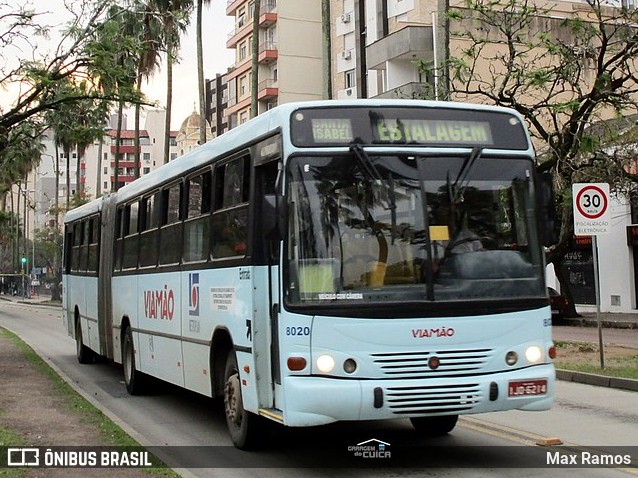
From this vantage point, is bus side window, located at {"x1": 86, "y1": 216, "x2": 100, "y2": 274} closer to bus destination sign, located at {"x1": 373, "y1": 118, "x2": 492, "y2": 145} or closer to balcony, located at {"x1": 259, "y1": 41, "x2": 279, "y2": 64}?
bus destination sign, located at {"x1": 373, "y1": 118, "x2": 492, "y2": 145}

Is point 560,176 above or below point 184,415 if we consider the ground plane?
above

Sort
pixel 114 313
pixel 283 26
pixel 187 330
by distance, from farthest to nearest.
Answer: pixel 283 26 < pixel 114 313 < pixel 187 330

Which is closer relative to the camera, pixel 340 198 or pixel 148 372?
pixel 340 198

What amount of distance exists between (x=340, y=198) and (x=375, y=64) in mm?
39857

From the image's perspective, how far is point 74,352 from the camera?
23.7 m

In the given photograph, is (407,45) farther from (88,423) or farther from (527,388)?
(527,388)

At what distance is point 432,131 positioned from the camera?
8.62m

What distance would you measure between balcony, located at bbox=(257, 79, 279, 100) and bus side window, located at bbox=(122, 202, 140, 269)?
173ft

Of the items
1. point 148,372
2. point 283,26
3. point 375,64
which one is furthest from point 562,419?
point 283,26

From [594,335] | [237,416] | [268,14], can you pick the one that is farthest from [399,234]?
[268,14]

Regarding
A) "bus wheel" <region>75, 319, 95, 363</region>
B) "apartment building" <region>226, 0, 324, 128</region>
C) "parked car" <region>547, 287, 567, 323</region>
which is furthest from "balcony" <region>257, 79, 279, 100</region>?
"bus wheel" <region>75, 319, 95, 363</region>

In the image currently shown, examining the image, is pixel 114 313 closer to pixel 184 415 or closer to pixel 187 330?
pixel 184 415

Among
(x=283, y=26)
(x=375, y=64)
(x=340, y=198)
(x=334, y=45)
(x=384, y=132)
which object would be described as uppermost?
(x=283, y=26)

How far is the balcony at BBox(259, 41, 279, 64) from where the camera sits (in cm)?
6778
